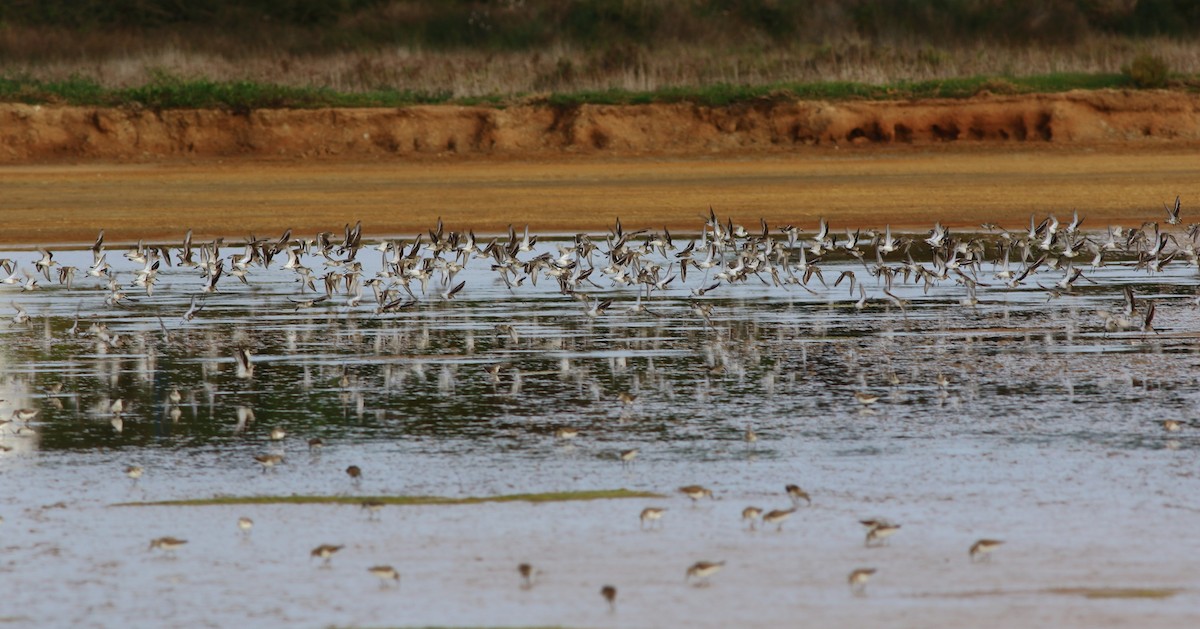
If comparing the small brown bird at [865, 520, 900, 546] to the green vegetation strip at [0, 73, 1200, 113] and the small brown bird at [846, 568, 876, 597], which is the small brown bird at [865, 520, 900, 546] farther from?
the green vegetation strip at [0, 73, 1200, 113]

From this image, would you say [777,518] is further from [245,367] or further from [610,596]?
[245,367]

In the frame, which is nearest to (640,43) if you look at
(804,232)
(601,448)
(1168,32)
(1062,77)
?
(1062,77)

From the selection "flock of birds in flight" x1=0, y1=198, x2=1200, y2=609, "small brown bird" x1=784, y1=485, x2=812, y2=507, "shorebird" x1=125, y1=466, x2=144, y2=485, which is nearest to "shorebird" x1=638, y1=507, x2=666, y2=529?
"small brown bird" x1=784, y1=485, x2=812, y2=507

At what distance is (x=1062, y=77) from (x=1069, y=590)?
37.4 m

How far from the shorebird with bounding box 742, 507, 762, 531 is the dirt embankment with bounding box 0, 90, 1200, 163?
31.3m

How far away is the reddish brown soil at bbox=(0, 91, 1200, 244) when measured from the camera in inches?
1081

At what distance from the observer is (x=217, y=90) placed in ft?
137

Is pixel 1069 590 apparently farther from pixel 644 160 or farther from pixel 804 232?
pixel 644 160

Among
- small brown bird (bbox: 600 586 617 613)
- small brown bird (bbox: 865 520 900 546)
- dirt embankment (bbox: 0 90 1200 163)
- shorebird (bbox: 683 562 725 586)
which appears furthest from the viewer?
dirt embankment (bbox: 0 90 1200 163)

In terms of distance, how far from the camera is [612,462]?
9.27m

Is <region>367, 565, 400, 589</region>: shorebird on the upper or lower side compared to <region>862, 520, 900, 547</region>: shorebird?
lower

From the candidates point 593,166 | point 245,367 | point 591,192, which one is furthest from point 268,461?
point 593,166

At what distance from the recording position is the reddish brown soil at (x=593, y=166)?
27.5m

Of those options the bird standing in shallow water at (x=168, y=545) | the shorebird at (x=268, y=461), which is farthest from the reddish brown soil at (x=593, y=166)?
the bird standing in shallow water at (x=168, y=545)
